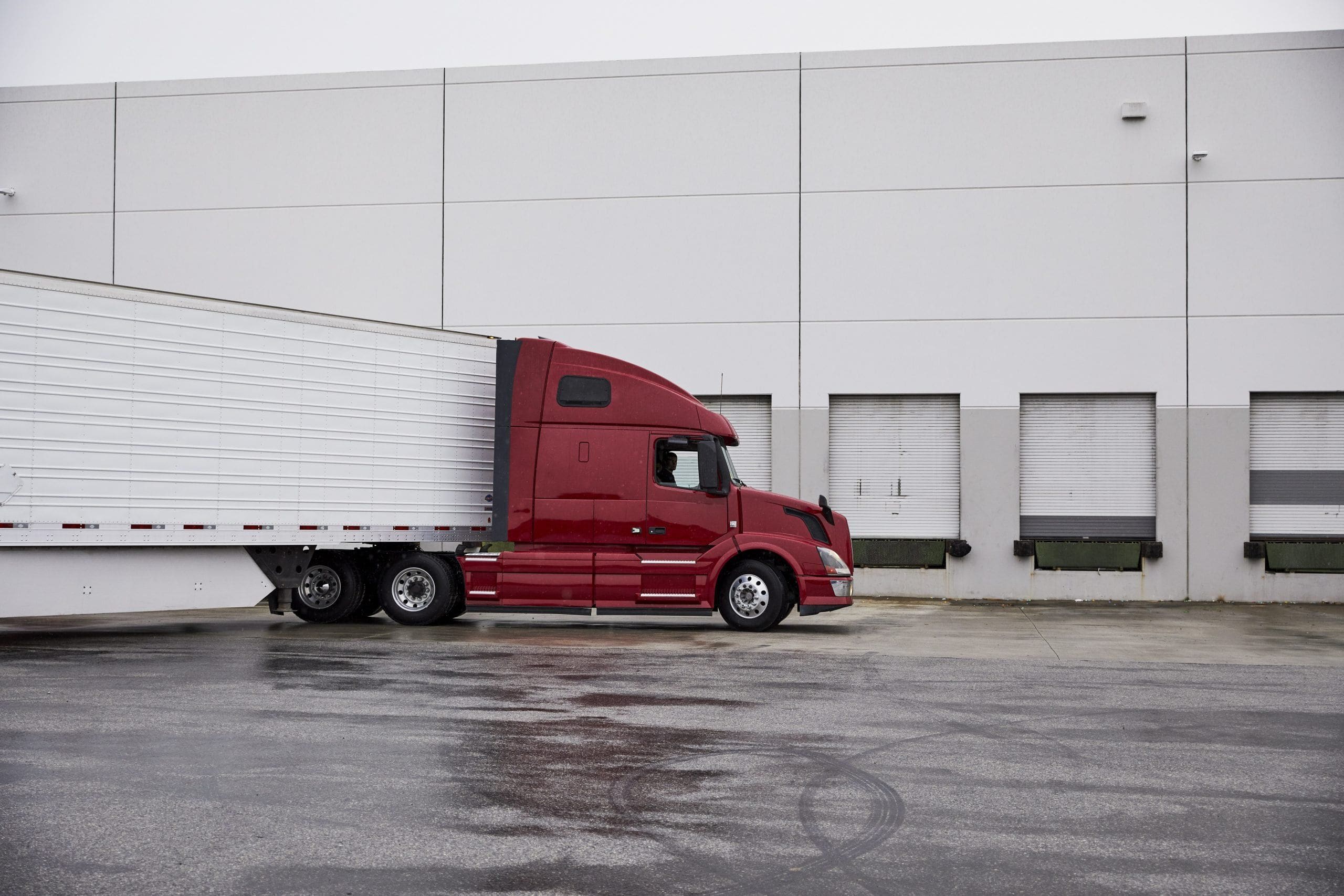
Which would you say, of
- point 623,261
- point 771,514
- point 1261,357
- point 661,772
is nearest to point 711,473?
point 771,514

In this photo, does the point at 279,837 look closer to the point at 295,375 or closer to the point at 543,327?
the point at 295,375

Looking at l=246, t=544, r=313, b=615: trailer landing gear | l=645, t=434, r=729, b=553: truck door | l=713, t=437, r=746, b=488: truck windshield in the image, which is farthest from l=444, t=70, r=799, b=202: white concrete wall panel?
l=246, t=544, r=313, b=615: trailer landing gear

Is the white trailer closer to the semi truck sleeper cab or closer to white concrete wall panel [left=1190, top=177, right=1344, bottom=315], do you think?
the semi truck sleeper cab

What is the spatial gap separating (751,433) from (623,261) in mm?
3947

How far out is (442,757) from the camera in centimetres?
698

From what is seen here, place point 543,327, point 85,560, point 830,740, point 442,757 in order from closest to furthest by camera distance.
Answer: point 442,757 < point 830,740 < point 85,560 < point 543,327

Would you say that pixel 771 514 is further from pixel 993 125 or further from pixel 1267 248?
pixel 1267 248

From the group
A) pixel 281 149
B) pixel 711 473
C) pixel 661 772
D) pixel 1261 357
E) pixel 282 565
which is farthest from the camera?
pixel 281 149

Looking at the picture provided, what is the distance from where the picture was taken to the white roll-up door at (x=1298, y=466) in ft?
68.2

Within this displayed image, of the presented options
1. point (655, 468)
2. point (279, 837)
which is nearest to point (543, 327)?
point (655, 468)

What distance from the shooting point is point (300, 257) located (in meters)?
22.9

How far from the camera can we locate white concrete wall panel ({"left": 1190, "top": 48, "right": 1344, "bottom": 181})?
2094 cm

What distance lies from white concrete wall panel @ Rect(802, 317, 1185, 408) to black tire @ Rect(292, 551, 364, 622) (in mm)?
9418

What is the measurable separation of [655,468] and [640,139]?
30.1 feet
